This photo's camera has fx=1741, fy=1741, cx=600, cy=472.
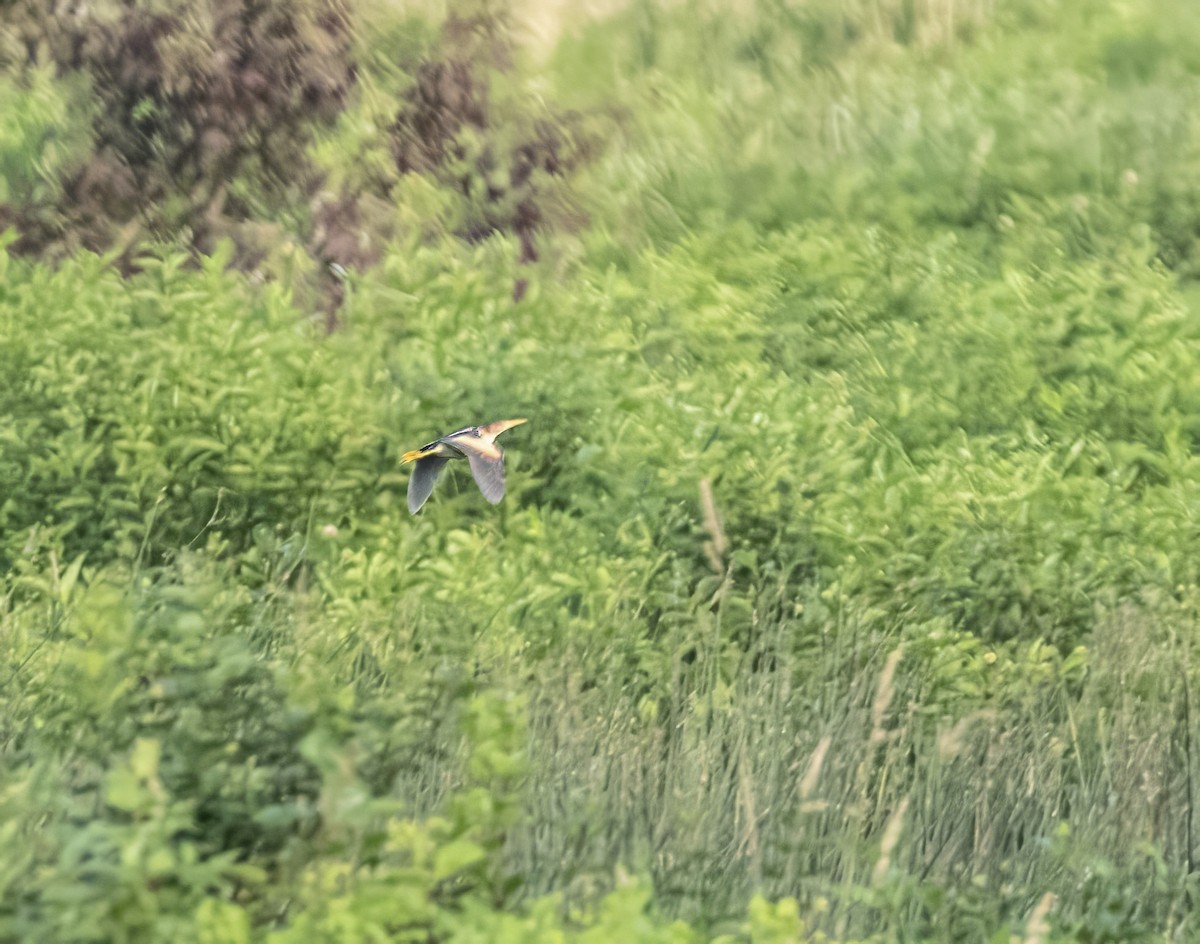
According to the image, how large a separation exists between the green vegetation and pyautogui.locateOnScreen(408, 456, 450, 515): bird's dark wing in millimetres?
237

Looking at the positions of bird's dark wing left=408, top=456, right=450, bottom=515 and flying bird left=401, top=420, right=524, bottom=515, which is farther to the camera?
bird's dark wing left=408, top=456, right=450, bottom=515

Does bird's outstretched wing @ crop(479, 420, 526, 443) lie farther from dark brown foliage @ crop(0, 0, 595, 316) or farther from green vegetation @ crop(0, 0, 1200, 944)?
dark brown foliage @ crop(0, 0, 595, 316)

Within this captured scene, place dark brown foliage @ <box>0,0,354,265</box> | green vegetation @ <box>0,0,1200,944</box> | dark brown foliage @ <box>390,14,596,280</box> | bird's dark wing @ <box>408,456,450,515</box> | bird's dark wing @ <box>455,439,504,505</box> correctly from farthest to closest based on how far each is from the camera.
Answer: dark brown foliage @ <box>0,0,354,265</box> < dark brown foliage @ <box>390,14,596,280</box> < bird's dark wing @ <box>408,456,450,515</box> < bird's dark wing @ <box>455,439,504,505</box> < green vegetation @ <box>0,0,1200,944</box>

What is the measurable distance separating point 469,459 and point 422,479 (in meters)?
0.25

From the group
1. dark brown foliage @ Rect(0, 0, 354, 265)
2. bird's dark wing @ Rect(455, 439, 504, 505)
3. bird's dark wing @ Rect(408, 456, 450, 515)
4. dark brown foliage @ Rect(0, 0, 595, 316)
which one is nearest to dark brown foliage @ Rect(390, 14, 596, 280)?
dark brown foliage @ Rect(0, 0, 595, 316)

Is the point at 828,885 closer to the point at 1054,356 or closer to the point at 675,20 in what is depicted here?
the point at 1054,356

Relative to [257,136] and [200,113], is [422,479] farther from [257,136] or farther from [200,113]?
[200,113]

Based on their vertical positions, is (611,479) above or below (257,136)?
below

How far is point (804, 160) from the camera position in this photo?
23.0 ft

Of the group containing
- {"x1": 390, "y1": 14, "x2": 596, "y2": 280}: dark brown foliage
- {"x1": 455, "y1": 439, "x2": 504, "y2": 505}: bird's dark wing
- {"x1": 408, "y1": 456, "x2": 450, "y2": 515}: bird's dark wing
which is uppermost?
{"x1": 390, "y1": 14, "x2": 596, "y2": 280}: dark brown foliage

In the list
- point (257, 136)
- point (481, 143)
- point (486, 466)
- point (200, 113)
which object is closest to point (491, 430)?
point (486, 466)

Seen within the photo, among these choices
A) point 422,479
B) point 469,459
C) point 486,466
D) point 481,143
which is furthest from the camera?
point 481,143

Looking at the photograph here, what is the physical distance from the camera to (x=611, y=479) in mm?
5059

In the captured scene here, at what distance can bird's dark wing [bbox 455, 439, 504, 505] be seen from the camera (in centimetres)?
432
